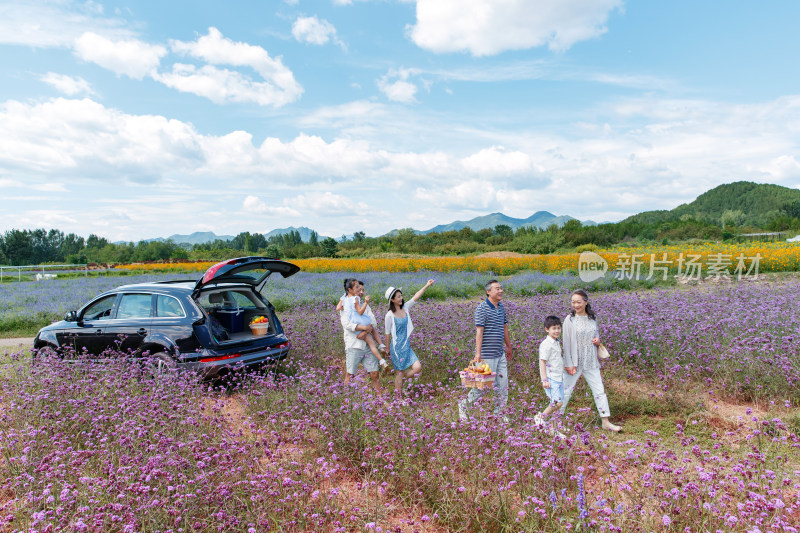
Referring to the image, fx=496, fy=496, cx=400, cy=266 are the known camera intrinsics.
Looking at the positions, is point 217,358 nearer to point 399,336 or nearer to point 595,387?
point 399,336

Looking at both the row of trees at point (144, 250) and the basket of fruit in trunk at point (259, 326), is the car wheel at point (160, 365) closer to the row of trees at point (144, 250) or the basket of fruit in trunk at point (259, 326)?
the basket of fruit in trunk at point (259, 326)

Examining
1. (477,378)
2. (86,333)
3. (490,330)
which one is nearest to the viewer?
(477,378)

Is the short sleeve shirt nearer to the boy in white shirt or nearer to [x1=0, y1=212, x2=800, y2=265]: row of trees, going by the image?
the boy in white shirt

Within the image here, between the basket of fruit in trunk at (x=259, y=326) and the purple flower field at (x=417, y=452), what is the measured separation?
81 cm

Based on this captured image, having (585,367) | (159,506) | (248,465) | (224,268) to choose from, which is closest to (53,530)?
(159,506)

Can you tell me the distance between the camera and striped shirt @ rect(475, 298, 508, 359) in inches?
235

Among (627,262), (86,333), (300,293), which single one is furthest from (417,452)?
(627,262)

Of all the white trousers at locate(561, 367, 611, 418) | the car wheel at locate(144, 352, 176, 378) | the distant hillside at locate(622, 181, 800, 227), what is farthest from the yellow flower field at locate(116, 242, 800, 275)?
the distant hillside at locate(622, 181, 800, 227)

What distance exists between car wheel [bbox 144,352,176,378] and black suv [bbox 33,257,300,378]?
1 cm

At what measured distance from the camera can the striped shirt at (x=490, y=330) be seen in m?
5.97

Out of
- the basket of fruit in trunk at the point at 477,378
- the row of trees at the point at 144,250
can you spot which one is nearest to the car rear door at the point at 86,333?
the basket of fruit in trunk at the point at 477,378

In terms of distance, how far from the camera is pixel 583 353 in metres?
5.69

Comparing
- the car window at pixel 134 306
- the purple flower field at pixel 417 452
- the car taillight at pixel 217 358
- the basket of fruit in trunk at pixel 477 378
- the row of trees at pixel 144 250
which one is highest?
the row of trees at pixel 144 250

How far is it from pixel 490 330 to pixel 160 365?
4.32 metres
